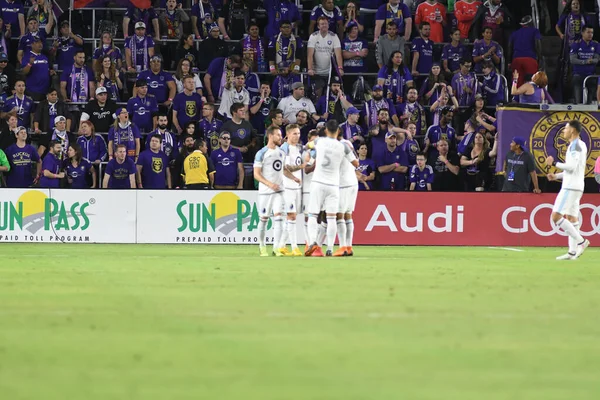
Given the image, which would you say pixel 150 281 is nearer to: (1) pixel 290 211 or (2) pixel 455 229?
(1) pixel 290 211

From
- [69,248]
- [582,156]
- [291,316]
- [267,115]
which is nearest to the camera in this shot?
[291,316]

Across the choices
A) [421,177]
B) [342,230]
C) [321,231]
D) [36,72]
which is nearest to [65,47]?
[36,72]

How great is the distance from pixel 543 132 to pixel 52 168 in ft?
36.6

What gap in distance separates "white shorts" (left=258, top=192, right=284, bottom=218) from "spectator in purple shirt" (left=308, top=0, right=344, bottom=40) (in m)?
9.80

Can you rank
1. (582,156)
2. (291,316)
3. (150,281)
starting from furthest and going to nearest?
(582,156) → (150,281) → (291,316)

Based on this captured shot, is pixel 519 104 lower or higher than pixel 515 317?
higher

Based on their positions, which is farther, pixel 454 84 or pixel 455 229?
pixel 454 84

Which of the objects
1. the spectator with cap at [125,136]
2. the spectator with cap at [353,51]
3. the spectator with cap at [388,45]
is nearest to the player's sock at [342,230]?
the spectator with cap at [125,136]

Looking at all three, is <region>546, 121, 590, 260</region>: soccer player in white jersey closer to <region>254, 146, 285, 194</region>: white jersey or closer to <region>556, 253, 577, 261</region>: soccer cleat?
<region>556, 253, 577, 261</region>: soccer cleat

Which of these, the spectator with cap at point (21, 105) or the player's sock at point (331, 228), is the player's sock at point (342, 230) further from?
the spectator with cap at point (21, 105)

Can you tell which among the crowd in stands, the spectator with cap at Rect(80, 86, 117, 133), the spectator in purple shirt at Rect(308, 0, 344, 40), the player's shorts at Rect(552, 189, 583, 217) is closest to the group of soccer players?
the player's shorts at Rect(552, 189, 583, 217)

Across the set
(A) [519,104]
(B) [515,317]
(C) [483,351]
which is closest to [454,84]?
(A) [519,104]

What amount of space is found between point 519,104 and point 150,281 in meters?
14.5

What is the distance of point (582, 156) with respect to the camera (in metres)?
19.2
